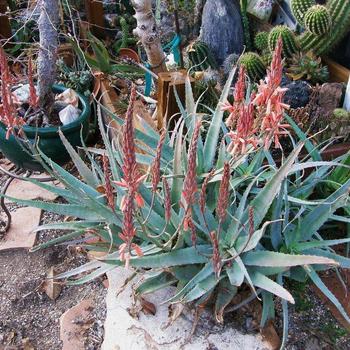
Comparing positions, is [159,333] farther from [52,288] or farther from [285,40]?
[285,40]

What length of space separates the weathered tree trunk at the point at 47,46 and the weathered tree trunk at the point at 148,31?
15.2 inches

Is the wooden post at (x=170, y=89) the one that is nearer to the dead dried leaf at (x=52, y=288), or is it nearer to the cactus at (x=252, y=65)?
the cactus at (x=252, y=65)

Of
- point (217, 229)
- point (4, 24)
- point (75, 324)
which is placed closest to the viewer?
point (217, 229)

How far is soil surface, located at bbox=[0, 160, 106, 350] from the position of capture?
1747 mm

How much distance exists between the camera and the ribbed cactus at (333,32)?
2521mm

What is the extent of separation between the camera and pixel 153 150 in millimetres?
1818

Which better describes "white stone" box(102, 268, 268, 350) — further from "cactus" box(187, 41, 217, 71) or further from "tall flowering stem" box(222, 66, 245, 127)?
"cactus" box(187, 41, 217, 71)

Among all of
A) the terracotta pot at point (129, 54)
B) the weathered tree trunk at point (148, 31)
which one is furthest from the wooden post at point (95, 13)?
the weathered tree trunk at point (148, 31)

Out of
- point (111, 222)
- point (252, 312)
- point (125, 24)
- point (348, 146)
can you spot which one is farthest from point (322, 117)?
point (125, 24)

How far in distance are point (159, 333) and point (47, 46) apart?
4.52ft

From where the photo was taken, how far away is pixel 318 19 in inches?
95.5

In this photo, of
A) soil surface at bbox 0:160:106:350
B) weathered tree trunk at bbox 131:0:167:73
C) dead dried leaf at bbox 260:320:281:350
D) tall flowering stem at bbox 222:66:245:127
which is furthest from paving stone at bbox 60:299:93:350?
weathered tree trunk at bbox 131:0:167:73

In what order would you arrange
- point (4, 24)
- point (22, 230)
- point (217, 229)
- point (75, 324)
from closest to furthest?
point (217, 229) → point (75, 324) → point (22, 230) → point (4, 24)

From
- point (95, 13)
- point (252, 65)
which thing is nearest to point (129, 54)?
point (95, 13)
